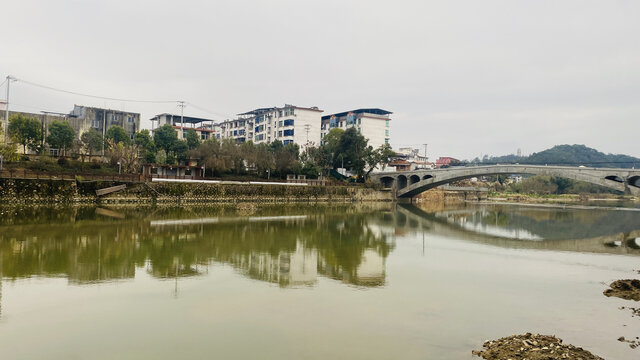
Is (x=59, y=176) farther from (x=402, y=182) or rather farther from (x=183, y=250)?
(x=402, y=182)

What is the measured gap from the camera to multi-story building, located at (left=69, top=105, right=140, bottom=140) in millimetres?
73000

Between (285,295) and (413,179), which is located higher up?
(413,179)

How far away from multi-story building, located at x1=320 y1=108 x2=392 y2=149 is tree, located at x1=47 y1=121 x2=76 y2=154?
44.7 m

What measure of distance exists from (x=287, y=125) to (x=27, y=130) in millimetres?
41746

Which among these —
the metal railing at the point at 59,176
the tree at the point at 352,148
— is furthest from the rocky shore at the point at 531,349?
the tree at the point at 352,148

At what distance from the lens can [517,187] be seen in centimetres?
9519

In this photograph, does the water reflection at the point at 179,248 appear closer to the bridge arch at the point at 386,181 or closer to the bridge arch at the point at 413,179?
the bridge arch at the point at 413,179

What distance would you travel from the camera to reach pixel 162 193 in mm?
40688

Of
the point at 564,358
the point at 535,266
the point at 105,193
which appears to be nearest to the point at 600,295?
the point at 535,266

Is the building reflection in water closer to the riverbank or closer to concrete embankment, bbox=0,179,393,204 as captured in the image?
concrete embankment, bbox=0,179,393,204

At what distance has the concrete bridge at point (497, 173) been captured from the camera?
3875 centimetres

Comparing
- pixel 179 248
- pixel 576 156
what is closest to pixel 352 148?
pixel 179 248

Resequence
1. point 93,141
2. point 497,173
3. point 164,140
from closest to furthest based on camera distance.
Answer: point 497,173
point 93,141
point 164,140

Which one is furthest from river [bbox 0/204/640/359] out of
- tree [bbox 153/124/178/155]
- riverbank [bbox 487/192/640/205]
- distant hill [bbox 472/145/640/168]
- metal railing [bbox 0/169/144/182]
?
distant hill [bbox 472/145/640/168]
